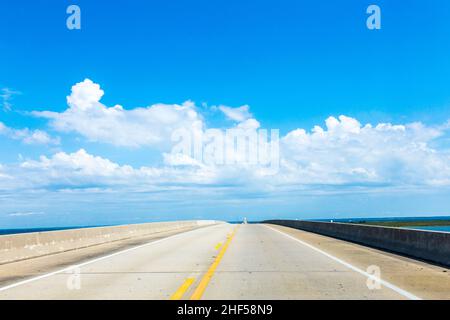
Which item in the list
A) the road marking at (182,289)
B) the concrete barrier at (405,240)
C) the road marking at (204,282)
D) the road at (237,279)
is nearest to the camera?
the road marking at (182,289)

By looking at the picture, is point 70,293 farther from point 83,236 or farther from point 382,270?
point 83,236

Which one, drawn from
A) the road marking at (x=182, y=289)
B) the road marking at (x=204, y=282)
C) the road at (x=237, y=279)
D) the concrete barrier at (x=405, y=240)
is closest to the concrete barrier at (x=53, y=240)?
the road at (x=237, y=279)

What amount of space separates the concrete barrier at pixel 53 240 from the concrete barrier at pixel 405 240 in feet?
42.7

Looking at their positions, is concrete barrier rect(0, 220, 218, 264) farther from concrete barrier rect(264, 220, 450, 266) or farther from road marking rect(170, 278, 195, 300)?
concrete barrier rect(264, 220, 450, 266)

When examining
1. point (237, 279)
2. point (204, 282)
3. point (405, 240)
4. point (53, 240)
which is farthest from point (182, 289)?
point (53, 240)

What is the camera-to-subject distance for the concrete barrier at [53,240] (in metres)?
17.3

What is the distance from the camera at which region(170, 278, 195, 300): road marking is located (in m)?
9.30

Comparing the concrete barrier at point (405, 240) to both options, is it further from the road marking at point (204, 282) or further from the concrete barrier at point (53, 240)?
the concrete barrier at point (53, 240)

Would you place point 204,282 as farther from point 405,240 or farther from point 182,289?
point 405,240

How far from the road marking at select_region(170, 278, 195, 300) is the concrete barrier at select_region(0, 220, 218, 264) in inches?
314

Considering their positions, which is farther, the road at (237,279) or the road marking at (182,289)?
the road at (237,279)

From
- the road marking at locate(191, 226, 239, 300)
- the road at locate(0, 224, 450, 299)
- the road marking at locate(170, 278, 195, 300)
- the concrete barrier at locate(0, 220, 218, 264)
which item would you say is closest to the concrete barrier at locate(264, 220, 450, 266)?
the road at locate(0, 224, 450, 299)

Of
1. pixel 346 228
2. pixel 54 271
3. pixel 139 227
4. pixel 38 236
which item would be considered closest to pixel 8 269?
pixel 54 271
